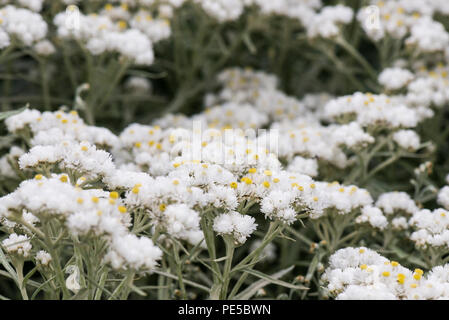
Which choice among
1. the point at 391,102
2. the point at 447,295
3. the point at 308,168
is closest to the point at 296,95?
the point at 391,102

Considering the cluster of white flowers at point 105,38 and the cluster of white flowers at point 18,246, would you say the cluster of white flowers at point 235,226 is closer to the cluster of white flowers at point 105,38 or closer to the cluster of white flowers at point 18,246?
the cluster of white flowers at point 18,246

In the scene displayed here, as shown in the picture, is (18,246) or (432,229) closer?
(18,246)

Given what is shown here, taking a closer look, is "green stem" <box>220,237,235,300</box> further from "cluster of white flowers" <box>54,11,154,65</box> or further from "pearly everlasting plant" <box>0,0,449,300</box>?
"cluster of white flowers" <box>54,11,154,65</box>

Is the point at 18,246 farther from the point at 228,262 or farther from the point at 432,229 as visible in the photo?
the point at 432,229

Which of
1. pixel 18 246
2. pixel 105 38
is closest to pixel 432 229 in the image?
pixel 18 246

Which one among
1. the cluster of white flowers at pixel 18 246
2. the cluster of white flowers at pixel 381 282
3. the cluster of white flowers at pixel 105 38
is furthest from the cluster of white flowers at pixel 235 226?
the cluster of white flowers at pixel 105 38

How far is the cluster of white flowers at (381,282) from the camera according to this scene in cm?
124

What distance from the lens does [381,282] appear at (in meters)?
1.29

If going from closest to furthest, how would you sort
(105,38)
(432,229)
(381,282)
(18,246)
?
(381,282), (18,246), (432,229), (105,38)

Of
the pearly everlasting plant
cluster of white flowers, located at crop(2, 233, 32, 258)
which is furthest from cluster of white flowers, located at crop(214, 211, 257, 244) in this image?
cluster of white flowers, located at crop(2, 233, 32, 258)

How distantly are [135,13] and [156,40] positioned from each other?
0.97 feet

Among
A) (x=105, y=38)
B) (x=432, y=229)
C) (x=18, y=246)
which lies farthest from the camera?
(x=105, y=38)

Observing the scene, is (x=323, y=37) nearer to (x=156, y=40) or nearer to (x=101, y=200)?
(x=156, y=40)

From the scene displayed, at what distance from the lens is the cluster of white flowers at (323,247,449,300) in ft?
4.06
